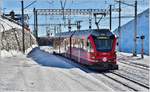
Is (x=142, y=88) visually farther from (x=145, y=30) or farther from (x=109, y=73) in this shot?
(x=145, y=30)

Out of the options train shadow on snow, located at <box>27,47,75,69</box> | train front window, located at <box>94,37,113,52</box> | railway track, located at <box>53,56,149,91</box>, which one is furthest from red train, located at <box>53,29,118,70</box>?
train shadow on snow, located at <box>27,47,75,69</box>

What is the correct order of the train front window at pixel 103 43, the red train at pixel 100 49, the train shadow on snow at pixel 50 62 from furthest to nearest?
the train shadow on snow at pixel 50 62
the train front window at pixel 103 43
the red train at pixel 100 49

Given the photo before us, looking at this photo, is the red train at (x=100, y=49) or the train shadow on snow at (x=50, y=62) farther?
the train shadow on snow at (x=50, y=62)

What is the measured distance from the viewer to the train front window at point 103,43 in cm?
3153

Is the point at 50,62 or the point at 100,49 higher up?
the point at 100,49

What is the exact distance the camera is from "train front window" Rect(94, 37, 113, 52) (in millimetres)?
31531

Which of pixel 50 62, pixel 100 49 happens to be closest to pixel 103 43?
pixel 100 49

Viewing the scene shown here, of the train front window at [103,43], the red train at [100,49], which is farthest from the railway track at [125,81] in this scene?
the train front window at [103,43]

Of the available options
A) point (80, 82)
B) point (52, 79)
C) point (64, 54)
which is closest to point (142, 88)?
point (80, 82)

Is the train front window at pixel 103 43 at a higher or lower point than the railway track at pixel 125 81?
higher

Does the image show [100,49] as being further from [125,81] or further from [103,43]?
[125,81]

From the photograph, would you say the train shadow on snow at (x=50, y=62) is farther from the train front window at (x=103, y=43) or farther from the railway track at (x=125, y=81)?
the railway track at (x=125, y=81)

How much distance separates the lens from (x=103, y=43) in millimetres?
31734

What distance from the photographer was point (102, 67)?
3127 centimetres
